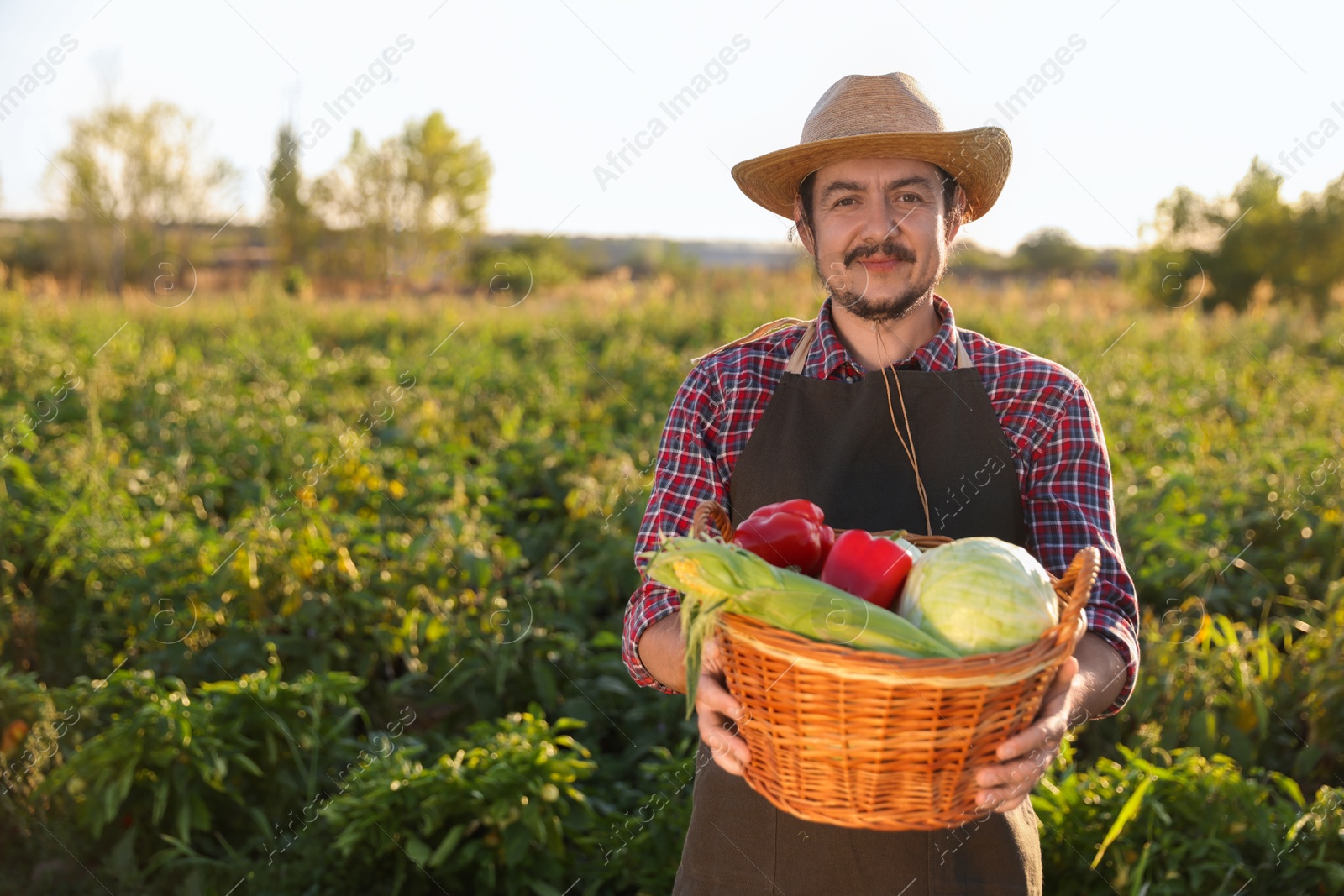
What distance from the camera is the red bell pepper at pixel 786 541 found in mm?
1365

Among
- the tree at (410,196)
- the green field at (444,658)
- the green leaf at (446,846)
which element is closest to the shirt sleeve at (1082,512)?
the green field at (444,658)

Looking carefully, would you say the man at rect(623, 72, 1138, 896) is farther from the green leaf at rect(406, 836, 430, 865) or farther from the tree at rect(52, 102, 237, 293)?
the tree at rect(52, 102, 237, 293)

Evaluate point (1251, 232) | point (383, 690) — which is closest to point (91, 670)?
point (383, 690)

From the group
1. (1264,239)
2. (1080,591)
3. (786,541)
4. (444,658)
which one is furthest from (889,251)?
(1264,239)

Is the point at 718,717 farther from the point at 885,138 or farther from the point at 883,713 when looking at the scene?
the point at 885,138

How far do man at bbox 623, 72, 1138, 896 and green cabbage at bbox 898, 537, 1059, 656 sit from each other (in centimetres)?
45

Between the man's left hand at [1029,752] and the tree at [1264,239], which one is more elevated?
the tree at [1264,239]

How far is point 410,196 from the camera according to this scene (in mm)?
31781

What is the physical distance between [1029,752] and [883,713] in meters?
0.27

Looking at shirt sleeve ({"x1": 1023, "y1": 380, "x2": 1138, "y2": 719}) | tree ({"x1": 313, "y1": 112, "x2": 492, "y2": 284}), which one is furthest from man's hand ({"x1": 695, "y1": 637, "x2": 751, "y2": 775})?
tree ({"x1": 313, "y1": 112, "x2": 492, "y2": 284})

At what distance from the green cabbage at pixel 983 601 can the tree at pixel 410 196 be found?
29686 millimetres

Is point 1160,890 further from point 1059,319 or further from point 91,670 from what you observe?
point 1059,319

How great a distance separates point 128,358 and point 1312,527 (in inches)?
323

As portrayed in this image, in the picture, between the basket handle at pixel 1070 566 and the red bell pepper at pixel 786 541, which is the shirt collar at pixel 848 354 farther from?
the red bell pepper at pixel 786 541
